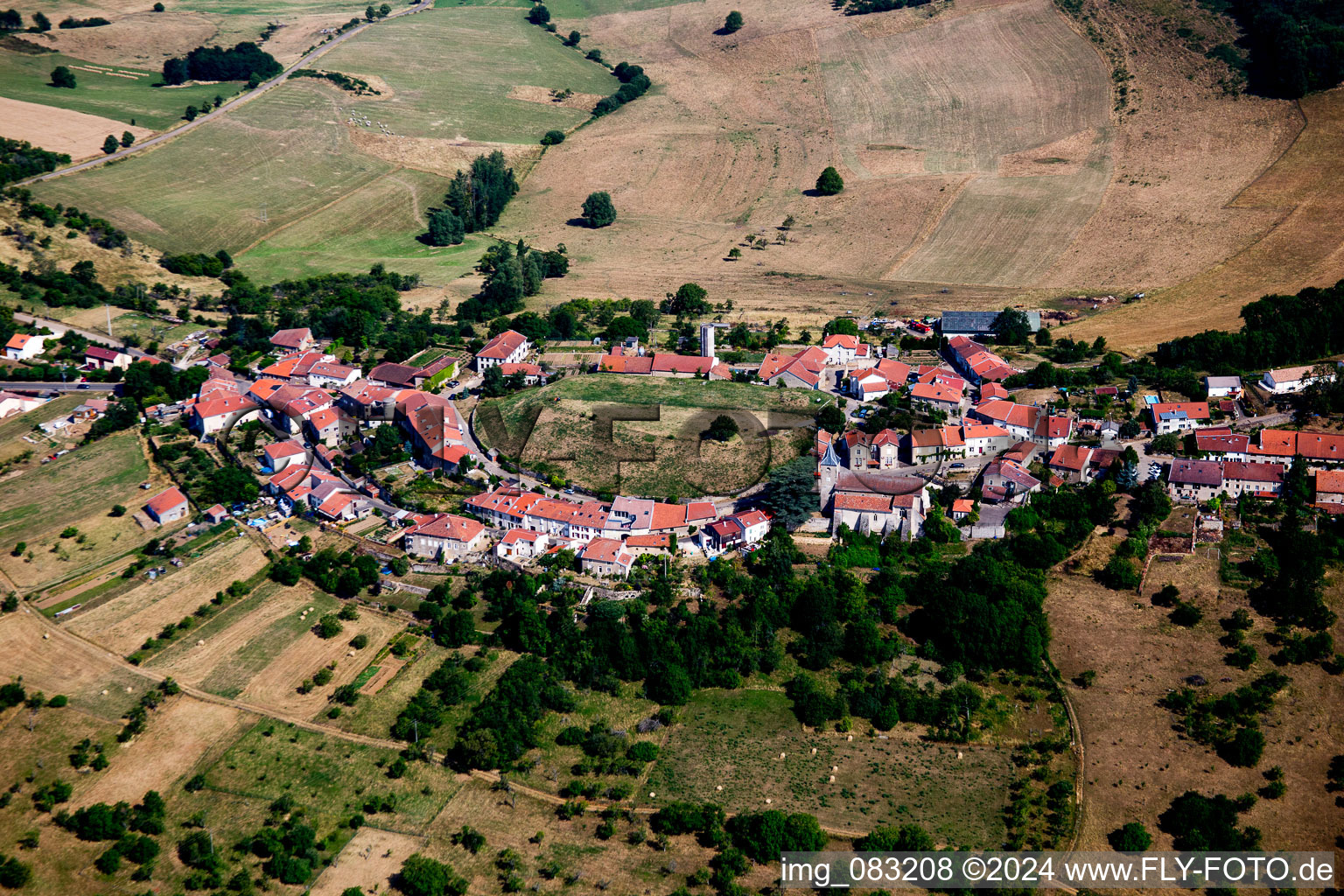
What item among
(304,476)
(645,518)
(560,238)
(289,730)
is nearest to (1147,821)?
(645,518)

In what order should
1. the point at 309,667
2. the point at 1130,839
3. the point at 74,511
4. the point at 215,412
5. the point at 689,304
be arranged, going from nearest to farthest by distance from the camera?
→ 1. the point at 1130,839
2. the point at 309,667
3. the point at 74,511
4. the point at 215,412
5. the point at 689,304

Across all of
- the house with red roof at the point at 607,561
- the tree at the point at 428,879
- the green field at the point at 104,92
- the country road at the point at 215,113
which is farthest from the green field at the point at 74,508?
the green field at the point at 104,92

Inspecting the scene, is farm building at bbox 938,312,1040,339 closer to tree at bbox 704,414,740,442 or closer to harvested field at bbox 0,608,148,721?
tree at bbox 704,414,740,442

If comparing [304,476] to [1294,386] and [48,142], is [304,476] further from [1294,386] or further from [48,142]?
[48,142]

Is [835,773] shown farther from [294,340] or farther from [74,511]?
[294,340]

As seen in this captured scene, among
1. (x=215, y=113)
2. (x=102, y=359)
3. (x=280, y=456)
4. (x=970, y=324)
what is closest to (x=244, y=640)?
(x=280, y=456)

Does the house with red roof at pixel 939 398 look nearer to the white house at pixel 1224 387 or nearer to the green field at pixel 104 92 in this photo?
the white house at pixel 1224 387
